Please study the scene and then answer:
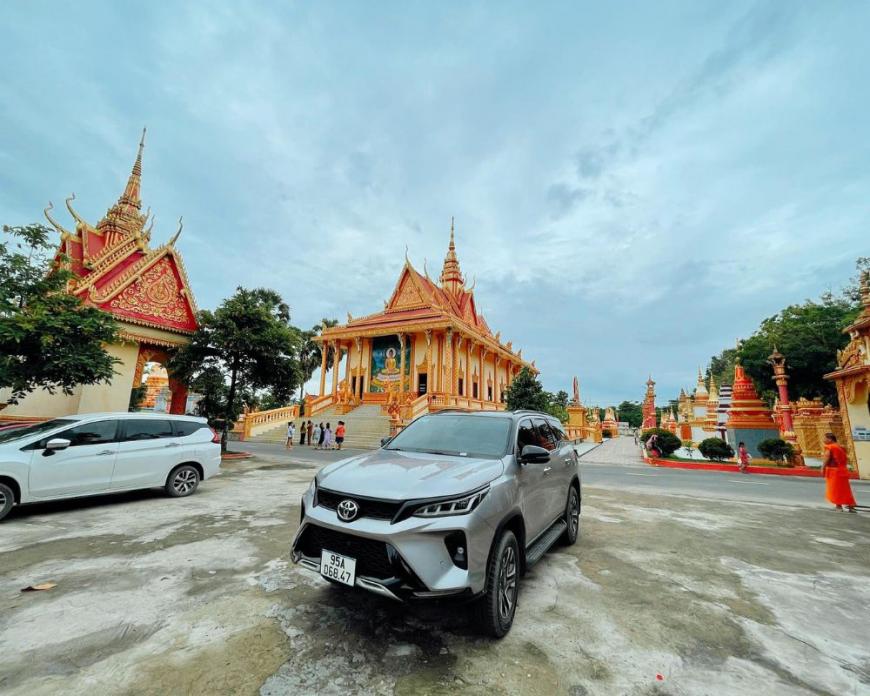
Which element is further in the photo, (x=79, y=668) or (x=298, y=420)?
(x=298, y=420)

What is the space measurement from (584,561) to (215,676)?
3.63 meters

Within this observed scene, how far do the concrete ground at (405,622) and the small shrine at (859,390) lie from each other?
43.5 feet

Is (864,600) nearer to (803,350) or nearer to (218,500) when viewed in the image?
(218,500)

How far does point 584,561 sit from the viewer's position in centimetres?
433

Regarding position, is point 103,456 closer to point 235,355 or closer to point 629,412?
point 235,355

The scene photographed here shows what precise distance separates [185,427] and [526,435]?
6630 mm

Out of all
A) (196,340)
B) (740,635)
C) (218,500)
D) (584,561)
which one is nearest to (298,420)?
(196,340)

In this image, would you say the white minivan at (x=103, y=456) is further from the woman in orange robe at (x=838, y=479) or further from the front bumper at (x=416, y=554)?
the woman in orange robe at (x=838, y=479)

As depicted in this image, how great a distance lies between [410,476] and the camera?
293 centimetres

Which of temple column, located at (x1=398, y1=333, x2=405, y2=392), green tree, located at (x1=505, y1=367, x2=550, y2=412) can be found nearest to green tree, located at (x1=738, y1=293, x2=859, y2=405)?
green tree, located at (x1=505, y1=367, x2=550, y2=412)

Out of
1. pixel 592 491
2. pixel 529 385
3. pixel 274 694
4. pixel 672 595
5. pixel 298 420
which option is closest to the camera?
pixel 274 694

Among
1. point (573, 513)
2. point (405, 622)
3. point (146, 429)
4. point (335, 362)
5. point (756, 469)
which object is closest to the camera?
point (405, 622)

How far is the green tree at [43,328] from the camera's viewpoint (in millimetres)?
8242

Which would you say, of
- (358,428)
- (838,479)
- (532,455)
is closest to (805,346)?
(838,479)
